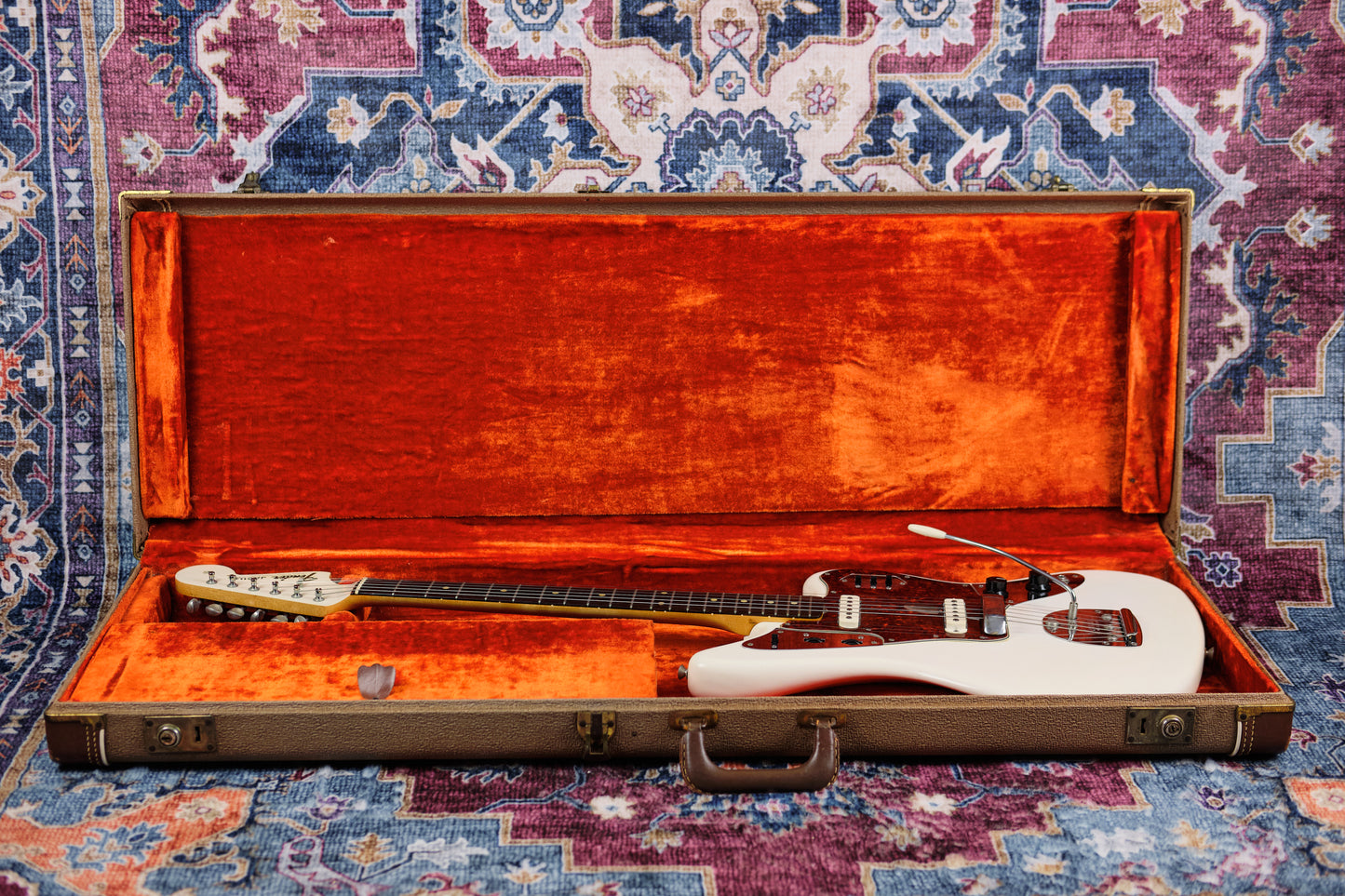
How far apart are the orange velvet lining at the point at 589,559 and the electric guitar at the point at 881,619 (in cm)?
4

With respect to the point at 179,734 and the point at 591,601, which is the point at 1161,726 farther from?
the point at 179,734

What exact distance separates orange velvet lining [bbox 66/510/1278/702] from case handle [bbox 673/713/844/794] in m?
0.25

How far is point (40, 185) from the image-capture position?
1.84m

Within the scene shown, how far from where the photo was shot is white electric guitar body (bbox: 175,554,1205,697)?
1.42 metres

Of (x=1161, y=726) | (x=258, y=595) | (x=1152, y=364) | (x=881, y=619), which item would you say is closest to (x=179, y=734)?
(x=258, y=595)

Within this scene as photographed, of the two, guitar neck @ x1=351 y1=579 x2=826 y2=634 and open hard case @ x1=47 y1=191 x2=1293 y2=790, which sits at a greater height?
open hard case @ x1=47 y1=191 x2=1293 y2=790

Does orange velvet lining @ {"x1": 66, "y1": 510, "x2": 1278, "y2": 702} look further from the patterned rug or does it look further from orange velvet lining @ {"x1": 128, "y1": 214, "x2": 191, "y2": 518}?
the patterned rug

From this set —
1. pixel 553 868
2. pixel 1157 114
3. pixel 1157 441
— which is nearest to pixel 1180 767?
pixel 1157 441

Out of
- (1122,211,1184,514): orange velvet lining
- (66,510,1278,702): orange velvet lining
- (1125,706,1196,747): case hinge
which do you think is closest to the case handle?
(66,510,1278,702): orange velvet lining

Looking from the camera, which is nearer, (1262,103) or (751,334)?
(751,334)

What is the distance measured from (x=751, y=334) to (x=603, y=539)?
0.42 metres

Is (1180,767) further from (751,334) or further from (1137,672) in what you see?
(751,334)

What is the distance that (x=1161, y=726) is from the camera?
4.47 feet

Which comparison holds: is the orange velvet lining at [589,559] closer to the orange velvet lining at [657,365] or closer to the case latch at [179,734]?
the orange velvet lining at [657,365]
